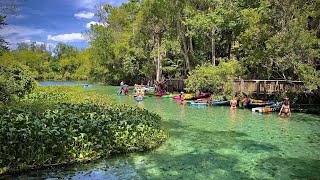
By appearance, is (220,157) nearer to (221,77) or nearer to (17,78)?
(17,78)

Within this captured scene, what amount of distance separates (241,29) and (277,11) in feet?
31.1

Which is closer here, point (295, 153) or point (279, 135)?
point (295, 153)

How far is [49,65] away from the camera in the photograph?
103688 mm

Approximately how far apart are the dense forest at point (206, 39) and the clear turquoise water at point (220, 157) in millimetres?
6084

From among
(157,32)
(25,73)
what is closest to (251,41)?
(25,73)

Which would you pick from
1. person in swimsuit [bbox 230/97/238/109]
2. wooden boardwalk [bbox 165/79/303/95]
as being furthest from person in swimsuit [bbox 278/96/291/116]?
wooden boardwalk [bbox 165/79/303/95]

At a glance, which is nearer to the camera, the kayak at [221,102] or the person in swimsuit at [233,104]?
the person in swimsuit at [233,104]

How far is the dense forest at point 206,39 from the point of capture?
1995 cm

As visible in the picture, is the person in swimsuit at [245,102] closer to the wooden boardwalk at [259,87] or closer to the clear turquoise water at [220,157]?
the wooden boardwalk at [259,87]

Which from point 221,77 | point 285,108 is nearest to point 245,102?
point 221,77

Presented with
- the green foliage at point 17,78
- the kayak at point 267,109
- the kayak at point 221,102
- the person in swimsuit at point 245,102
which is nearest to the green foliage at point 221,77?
the kayak at point 221,102

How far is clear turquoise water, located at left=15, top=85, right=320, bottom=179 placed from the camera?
8250 millimetres

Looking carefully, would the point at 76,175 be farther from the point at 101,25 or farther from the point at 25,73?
the point at 101,25

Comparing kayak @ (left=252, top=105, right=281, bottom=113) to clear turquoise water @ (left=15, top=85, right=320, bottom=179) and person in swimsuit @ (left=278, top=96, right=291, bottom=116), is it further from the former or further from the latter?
clear turquoise water @ (left=15, top=85, right=320, bottom=179)
